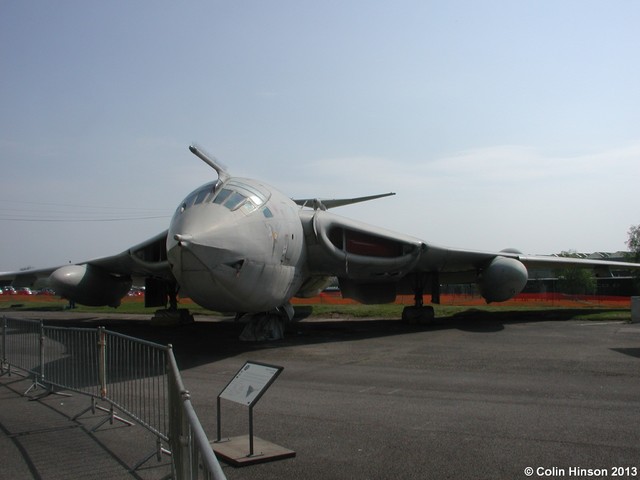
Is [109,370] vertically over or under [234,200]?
under

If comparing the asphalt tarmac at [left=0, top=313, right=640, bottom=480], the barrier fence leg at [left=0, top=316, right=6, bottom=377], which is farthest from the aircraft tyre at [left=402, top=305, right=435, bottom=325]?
the barrier fence leg at [left=0, top=316, right=6, bottom=377]

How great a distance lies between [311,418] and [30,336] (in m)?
5.78

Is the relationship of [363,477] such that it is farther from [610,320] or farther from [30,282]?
[30,282]

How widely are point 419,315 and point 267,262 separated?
929cm

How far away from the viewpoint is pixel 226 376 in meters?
9.96

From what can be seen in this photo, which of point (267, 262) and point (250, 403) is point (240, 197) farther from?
point (250, 403)

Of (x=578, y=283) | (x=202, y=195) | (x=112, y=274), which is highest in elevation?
(x=202, y=195)

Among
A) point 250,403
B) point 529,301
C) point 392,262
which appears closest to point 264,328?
point 392,262

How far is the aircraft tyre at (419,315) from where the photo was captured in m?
20.1

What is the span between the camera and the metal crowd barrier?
5312mm

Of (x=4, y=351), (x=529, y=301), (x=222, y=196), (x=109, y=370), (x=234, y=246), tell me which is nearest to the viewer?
(x=109, y=370)

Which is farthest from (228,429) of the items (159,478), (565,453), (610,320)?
A: (610,320)

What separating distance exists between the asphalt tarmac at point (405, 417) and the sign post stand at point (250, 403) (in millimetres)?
111

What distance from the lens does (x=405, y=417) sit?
22.2ft
